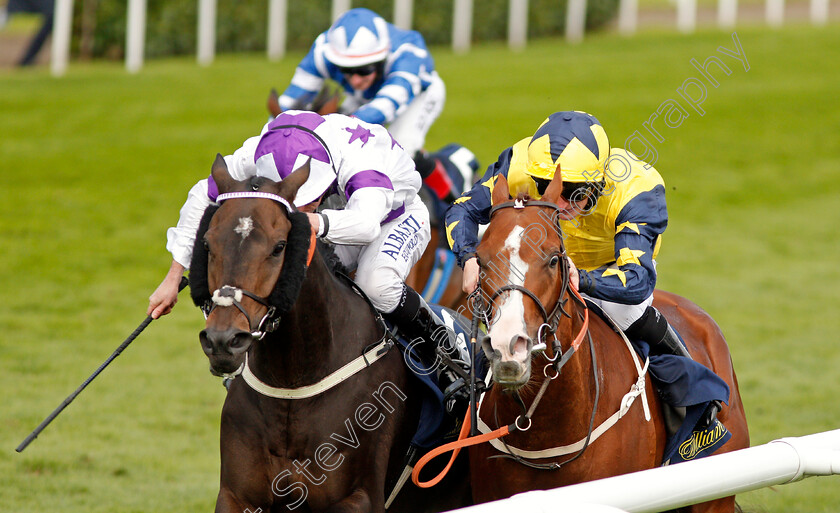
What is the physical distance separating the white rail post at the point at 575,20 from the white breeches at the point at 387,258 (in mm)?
20607

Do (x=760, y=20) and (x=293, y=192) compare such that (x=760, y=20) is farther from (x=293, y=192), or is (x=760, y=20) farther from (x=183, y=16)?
(x=293, y=192)

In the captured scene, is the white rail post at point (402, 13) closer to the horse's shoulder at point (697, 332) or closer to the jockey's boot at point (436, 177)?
the jockey's boot at point (436, 177)

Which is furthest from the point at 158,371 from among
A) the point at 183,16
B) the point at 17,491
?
the point at 183,16

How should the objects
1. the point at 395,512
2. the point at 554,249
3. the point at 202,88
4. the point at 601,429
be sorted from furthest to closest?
the point at 202,88 < the point at 395,512 < the point at 601,429 < the point at 554,249

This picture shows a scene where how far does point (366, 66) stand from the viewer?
6.20 metres

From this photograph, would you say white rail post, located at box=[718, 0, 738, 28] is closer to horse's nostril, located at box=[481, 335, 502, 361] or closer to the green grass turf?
the green grass turf

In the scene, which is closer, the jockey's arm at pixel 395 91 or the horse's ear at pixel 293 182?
the horse's ear at pixel 293 182

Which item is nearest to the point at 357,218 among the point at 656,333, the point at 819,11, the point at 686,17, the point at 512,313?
the point at 512,313

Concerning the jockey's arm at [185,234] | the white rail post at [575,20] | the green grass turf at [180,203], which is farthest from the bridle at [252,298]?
the white rail post at [575,20]

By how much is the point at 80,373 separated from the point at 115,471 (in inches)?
89.8

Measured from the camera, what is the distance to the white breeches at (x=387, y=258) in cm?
357

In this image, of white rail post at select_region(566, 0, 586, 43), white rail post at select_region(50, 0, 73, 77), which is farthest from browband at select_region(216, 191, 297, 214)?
white rail post at select_region(566, 0, 586, 43)

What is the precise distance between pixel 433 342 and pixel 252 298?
1159 mm

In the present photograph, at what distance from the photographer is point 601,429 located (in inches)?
129
